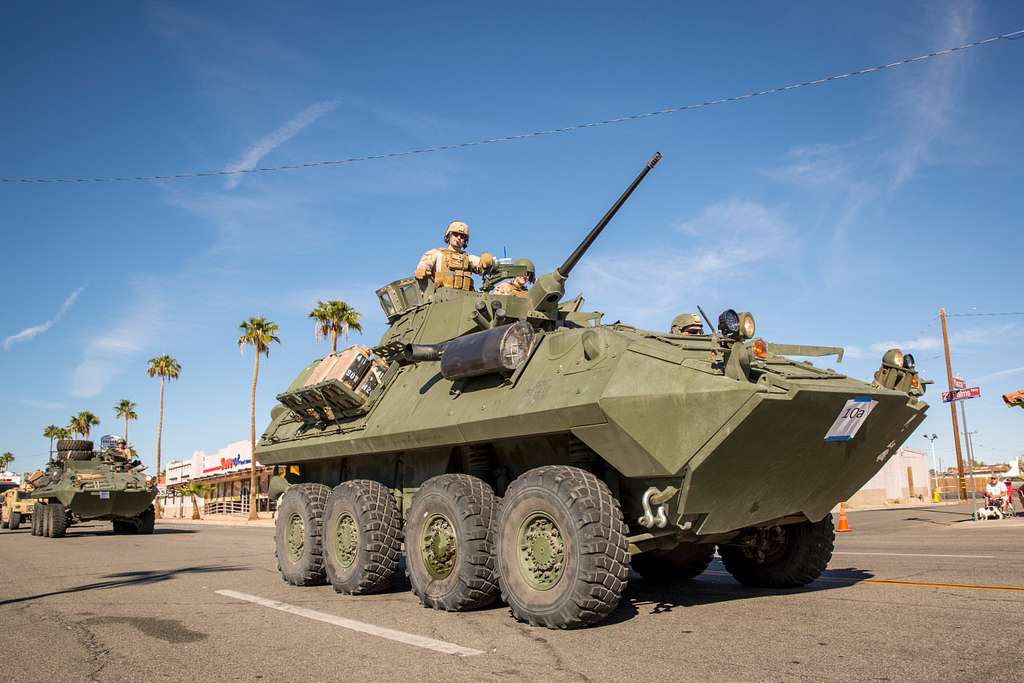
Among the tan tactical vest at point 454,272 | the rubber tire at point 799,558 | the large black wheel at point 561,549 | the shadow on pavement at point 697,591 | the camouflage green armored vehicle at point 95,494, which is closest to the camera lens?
the large black wheel at point 561,549

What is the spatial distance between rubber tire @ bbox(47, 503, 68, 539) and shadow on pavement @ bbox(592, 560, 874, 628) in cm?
2023

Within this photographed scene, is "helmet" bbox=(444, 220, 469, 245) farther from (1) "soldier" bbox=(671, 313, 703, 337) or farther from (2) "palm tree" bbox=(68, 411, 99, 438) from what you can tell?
(2) "palm tree" bbox=(68, 411, 99, 438)

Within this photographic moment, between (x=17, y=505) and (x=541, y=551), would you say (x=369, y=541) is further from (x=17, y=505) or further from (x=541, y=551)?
(x=17, y=505)

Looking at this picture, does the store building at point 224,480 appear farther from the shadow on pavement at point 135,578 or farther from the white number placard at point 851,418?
the white number placard at point 851,418

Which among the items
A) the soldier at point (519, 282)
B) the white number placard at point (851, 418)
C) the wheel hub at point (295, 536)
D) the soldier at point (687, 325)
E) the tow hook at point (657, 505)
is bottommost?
the wheel hub at point (295, 536)

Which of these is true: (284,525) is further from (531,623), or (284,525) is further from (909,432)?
(909,432)

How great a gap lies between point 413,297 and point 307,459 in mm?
2427

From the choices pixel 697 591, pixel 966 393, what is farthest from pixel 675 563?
pixel 966 393

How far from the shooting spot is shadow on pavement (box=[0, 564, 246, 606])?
934 cm

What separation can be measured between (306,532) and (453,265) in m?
3.70

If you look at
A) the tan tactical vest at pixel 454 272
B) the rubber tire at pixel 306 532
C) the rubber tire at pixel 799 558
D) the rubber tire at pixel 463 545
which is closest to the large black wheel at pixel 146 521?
the rubber tire at pixel 306 532

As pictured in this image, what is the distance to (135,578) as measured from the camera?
11.0 m

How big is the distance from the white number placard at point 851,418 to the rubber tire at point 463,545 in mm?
2846

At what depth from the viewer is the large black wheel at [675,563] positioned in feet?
28.2
